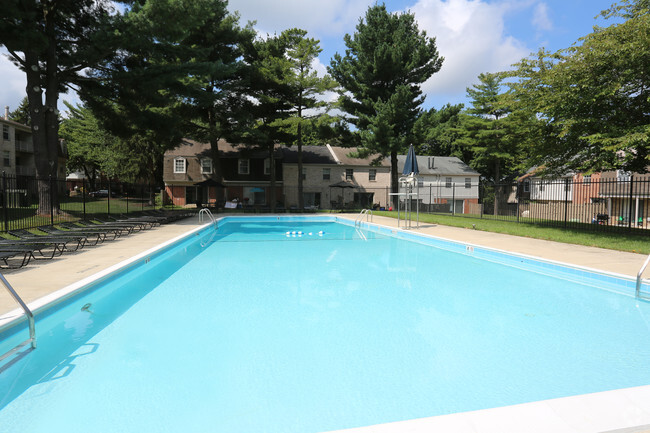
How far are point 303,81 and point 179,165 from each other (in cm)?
1562

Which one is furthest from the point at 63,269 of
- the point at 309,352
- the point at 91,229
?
the point at 309,352

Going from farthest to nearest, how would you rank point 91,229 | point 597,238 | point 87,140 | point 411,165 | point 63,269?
point 87,140 → point 411,165 → point 597,238 → point 91,229 → point 63,269

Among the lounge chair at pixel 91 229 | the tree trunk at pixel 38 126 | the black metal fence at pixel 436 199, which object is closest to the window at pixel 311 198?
the black metal fence at pixel 436 199

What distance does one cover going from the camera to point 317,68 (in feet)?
92.8

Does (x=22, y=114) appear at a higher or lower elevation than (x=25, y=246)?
higher

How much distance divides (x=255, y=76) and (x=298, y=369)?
89.0 ft

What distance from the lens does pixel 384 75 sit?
86.0 ft

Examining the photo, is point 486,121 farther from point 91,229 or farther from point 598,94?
point 91,229

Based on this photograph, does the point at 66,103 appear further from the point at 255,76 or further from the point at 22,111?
the point at 255,76

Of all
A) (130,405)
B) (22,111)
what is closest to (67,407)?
(130,405)

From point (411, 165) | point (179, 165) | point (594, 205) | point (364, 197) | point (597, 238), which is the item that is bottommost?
point (597, 238)

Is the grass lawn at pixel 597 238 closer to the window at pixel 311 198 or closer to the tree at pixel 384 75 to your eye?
Result: the tree at pixel 384 75

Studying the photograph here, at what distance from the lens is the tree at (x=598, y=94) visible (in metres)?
10.3

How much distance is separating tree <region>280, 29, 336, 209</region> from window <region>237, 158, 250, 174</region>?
909 centimetres
